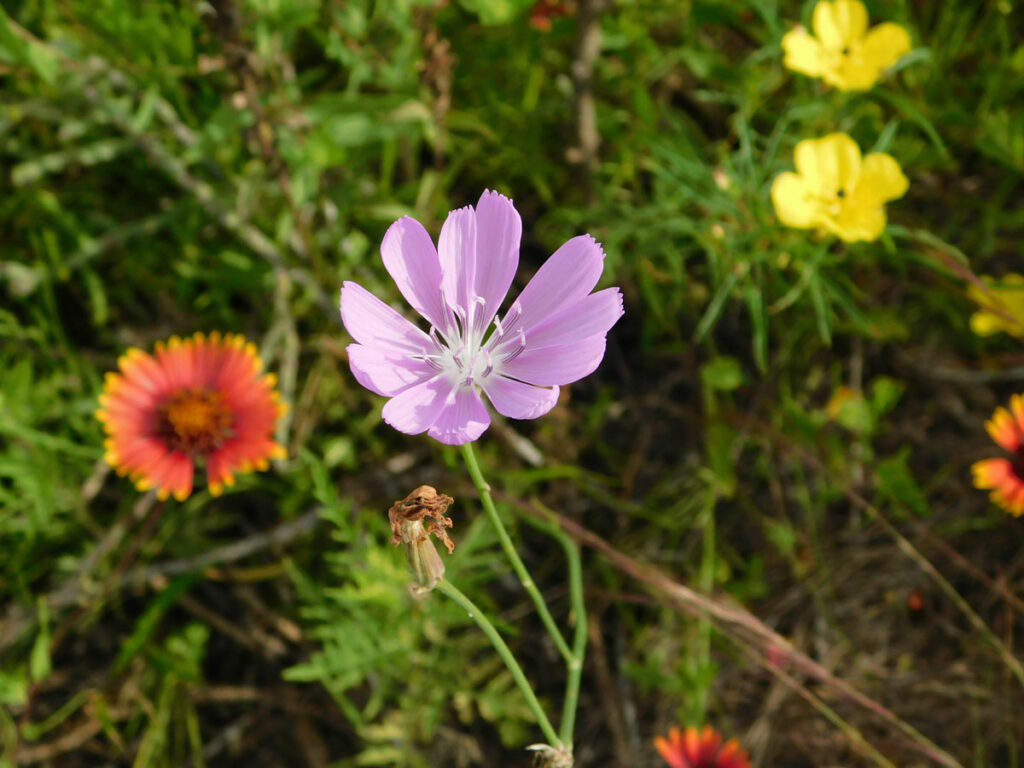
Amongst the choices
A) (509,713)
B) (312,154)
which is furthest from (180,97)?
(509,713)

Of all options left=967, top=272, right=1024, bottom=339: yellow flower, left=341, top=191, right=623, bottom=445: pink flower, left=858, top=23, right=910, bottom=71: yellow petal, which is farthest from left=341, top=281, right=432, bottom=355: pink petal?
left=967, top=272, right=1024, bottom=339: yellow flower

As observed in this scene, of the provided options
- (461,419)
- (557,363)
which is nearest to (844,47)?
(557,363)

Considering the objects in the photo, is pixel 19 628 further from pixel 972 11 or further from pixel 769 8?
pixel 972 11

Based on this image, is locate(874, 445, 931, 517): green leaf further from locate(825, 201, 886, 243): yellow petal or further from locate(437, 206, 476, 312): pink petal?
locate(437, 206, 476, 312): pink petal

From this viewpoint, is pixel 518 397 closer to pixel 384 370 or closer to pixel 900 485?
pixel 384 370

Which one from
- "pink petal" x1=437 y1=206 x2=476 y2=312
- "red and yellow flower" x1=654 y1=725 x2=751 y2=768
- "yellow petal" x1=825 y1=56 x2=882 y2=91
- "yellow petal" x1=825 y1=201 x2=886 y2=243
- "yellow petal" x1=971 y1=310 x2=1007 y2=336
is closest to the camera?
"pink petal" x1=437 y1=206 x2=476 y2=312

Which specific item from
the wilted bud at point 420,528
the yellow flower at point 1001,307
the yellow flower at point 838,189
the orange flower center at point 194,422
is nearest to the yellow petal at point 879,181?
the yellow flower at point 838,189

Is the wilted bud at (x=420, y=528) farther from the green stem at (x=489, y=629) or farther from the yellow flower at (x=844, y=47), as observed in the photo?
the yellow flower at (x=844, y=47)
